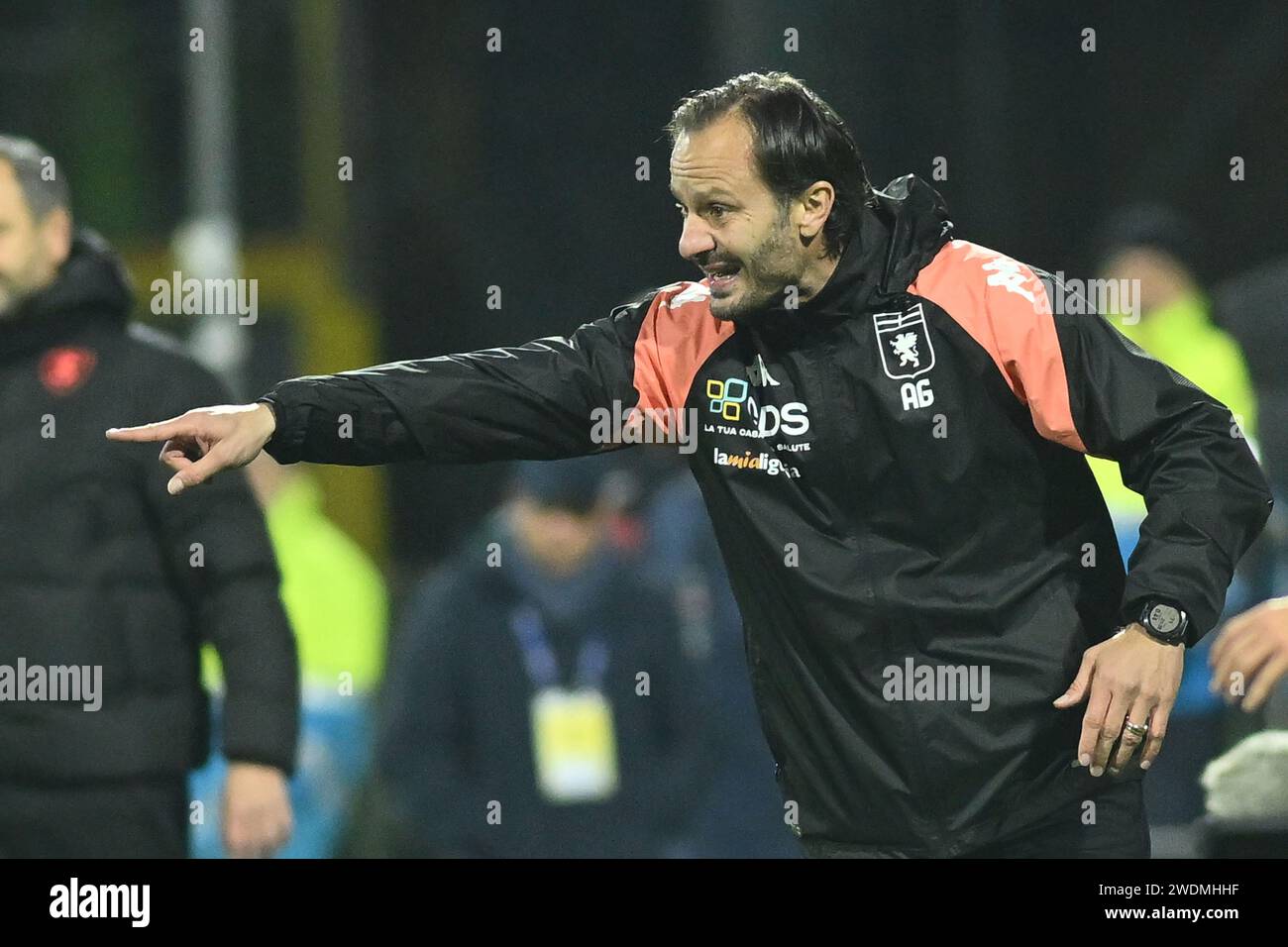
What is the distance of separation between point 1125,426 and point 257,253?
9.63m

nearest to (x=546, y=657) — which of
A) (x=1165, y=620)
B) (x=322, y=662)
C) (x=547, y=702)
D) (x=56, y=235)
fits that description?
(x=547, y=702)

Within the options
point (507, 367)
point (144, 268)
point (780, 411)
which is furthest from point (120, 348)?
point (144, 268)

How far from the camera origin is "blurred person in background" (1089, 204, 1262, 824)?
6.41m

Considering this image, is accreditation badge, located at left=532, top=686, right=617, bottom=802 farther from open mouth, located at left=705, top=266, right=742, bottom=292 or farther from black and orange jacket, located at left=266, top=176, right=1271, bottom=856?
open mouth, located at left=705, top=266, right=742, bottom=292

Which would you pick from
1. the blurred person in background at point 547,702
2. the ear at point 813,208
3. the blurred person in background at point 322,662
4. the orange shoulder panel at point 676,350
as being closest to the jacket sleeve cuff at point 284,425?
the orange shoulder panel at point 676,350

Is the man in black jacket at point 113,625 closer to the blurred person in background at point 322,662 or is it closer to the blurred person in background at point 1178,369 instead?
the blurred person in background at point 322,662

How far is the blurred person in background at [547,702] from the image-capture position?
6.13 m

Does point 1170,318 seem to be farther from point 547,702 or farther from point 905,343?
point 905,343

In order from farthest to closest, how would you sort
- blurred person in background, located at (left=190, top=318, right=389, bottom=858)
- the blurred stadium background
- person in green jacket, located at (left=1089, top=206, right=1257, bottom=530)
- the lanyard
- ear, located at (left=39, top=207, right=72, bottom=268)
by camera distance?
1. the blurred stadium background
2. person in green jacket, located at (left=1089, top=206, right=1257, bottom=530)
3. blurred person in background, located at (left=190, top=318, right=389, bottom=858)
4. the lanyard
5. ear, located at (left=39, top=207, right=72, bottom=268)

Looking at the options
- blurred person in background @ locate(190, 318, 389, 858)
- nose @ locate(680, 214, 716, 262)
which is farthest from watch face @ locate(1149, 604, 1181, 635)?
blurred person in background @ locate(190, 318, 389, 858)

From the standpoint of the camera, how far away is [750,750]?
6883mm

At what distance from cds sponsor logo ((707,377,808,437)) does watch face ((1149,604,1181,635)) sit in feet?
2.38

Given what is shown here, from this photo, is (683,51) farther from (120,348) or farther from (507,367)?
(507,367)

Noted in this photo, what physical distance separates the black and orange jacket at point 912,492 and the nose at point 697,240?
18 centimetres
